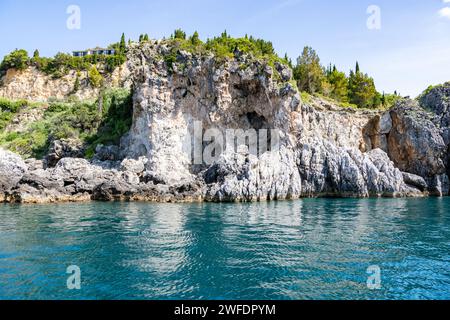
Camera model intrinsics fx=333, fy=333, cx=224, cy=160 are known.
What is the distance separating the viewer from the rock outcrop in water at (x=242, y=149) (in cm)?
3900

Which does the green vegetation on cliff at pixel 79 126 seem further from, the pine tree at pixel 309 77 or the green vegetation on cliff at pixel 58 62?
the pine tree at pixel 309 77

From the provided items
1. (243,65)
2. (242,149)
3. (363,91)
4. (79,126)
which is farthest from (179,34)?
(363,91)

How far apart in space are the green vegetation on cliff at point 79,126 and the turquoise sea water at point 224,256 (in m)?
30.1

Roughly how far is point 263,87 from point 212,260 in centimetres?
3836

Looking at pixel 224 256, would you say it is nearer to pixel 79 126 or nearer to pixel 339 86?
pixel 79 126

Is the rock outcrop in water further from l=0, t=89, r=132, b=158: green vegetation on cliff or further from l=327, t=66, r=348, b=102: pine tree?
l=327, t=66, r=348, b=102: pine tree

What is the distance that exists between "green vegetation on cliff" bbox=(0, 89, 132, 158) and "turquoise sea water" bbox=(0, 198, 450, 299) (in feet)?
98.9

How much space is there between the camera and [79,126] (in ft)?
188

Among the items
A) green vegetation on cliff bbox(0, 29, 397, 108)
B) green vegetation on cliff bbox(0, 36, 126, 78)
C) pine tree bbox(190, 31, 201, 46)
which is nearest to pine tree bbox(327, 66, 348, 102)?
green vegetation on cliff bbox(0, 29, 397, 108)

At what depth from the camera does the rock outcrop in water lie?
128ft

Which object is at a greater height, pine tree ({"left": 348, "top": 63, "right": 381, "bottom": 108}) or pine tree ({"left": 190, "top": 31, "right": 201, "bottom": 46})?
pine tree ({"left": 190, "top": 31, "right": 201, "bottom": 46})
